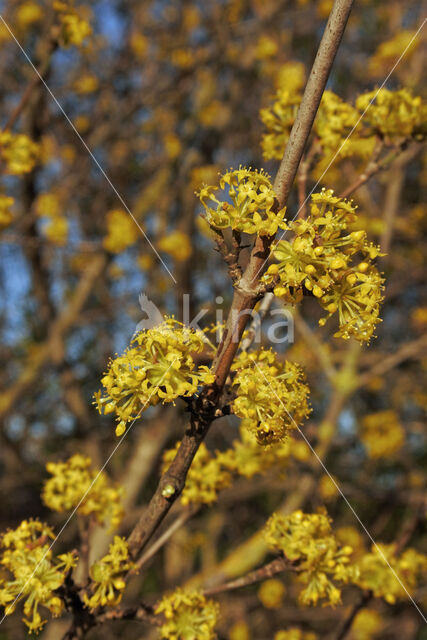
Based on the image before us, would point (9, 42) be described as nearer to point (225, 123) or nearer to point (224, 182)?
point (225, 123)

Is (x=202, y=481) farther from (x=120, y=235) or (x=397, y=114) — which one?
(x=120, y=235)

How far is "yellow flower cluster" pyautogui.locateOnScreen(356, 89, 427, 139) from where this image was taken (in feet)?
8.18

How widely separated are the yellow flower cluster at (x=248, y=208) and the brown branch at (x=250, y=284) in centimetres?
4

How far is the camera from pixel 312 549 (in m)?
2.00

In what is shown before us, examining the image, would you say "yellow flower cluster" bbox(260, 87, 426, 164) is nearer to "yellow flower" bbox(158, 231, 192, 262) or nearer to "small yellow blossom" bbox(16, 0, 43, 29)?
"yellow flower" bbox(158, 231, 192, 262)

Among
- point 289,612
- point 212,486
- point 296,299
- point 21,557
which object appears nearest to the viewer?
point 296,299

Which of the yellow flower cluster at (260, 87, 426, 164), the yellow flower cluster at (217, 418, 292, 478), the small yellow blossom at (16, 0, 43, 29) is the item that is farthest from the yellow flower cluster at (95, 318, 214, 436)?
the small yellow blossom at (16, 0, 43, 29)

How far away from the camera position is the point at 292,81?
5.79 meters

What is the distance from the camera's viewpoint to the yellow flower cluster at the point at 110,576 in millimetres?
1820

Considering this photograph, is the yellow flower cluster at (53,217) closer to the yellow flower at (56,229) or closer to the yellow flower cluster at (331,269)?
the yellow flower at (56,229)

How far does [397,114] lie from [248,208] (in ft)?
4.42

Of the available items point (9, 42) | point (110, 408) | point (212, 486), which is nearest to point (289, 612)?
point (212, 486)

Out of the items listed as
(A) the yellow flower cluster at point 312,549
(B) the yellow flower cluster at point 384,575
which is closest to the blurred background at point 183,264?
(B) the yellow flower cluster at point 384,575

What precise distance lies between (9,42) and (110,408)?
282 inches
